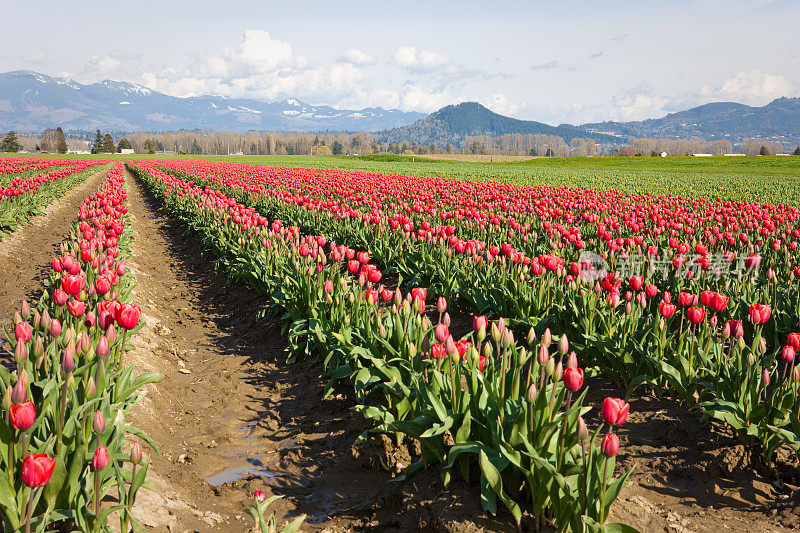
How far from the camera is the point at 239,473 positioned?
4.20 metres

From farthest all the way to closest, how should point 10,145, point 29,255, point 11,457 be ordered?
1. point 10,145
2. point 29,255
3. point 11,457

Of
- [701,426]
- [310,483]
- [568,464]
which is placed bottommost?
[310,483]

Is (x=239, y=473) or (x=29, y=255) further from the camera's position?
(x=29, y=255)

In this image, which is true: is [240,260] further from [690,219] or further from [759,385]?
[690,219]

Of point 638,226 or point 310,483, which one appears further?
point 638,226

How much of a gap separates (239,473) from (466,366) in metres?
1.87

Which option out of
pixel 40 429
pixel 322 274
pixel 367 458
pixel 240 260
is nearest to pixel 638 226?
pixel 322 274

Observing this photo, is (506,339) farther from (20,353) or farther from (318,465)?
(20,353)

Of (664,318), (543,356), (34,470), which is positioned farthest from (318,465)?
(664,318)

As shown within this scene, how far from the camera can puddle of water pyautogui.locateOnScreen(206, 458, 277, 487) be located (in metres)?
4.08

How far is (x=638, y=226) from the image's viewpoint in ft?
34.1

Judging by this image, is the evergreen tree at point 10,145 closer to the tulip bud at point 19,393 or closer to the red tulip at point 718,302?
the tulip bud at point 19,393

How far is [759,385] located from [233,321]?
21.1 ft

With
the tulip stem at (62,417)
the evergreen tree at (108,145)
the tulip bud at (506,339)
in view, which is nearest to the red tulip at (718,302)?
the tulip bud at (506,339)
